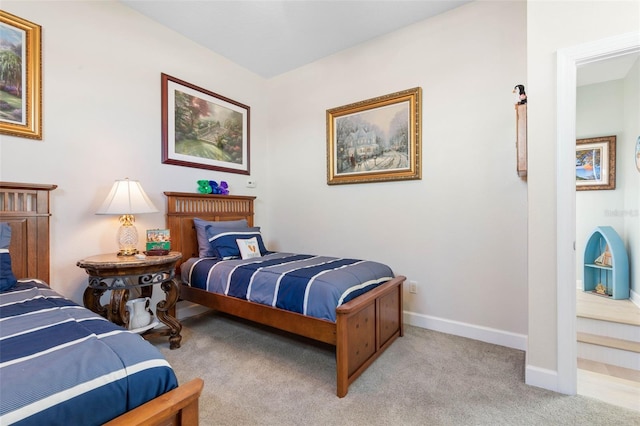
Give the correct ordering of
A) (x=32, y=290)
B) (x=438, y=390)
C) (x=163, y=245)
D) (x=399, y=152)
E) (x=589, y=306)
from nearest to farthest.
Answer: (x=32, y=290) → (x=438, y=390) → (x=589, y=306) → (x=163, y=245) → (x=399, y=152)

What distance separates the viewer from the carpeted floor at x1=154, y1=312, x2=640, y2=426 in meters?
1.56

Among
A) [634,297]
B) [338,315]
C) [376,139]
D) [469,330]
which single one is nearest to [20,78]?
[338,315]

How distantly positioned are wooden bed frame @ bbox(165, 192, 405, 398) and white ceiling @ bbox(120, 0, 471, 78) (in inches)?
67.9

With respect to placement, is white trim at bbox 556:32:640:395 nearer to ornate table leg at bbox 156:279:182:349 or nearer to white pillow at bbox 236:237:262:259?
white pillow at bbox 236:237:262:259

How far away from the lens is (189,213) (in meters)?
3.10

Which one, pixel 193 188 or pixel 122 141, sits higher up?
pixel 122 141

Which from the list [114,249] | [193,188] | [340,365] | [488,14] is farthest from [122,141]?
[488,14]

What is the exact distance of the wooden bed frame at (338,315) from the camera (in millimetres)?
1792

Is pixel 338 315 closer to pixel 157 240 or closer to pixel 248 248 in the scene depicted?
pixel 248 248

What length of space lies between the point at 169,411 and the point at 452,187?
2618 millimetres

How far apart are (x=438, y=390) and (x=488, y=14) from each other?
301 centimetres

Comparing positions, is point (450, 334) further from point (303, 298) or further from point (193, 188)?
point (193, 188)

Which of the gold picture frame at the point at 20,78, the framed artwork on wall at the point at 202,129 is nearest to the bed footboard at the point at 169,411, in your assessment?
the gold picture frame at the point at 20,78

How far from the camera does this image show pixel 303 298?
1.97 metres
